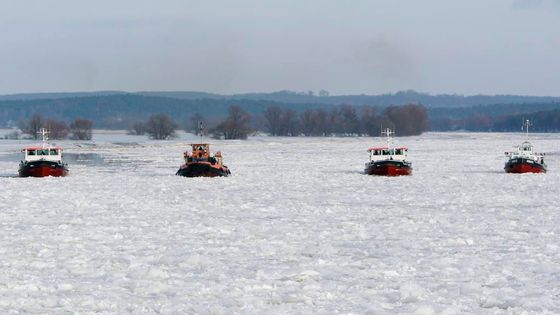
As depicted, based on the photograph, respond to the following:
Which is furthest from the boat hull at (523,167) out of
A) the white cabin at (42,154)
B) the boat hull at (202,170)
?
the white cabin at (42,154)

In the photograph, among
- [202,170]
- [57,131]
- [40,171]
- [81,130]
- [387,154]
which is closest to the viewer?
[202,170]

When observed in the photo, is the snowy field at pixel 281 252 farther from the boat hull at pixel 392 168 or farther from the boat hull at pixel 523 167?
the boat hull at pixel 523 167

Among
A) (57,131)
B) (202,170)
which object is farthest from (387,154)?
(57,131)

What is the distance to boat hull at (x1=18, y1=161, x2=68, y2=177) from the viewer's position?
4556cm

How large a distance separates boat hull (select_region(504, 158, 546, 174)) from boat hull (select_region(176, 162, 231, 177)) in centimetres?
1585

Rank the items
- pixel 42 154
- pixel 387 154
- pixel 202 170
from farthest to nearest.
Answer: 1. pixel 387 154
2. pixel 42 154
3. pixel 202 170

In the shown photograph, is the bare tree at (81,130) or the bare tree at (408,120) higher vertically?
the bare tree at (408,120)

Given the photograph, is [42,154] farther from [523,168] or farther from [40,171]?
[523,168]

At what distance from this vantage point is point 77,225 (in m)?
21.5

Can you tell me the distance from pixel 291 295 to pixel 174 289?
1.86m

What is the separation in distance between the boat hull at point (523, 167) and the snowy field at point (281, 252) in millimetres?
14596

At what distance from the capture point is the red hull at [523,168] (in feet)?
154

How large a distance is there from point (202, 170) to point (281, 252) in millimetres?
29072

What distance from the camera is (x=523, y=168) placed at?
4703 centimetres
